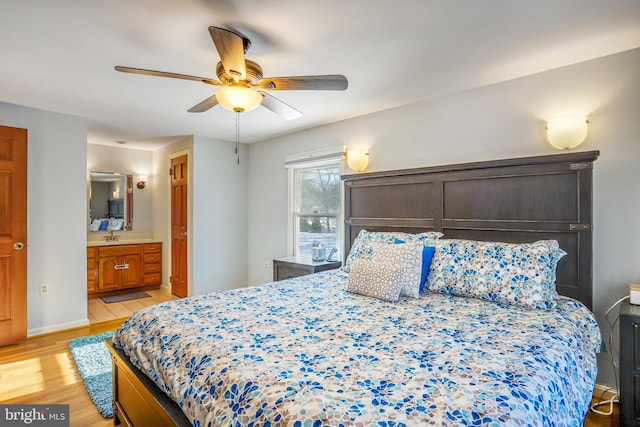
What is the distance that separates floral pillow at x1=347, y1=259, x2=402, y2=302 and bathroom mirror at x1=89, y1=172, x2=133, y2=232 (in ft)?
15.1

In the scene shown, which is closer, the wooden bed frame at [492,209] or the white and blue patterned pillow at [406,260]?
the wooden bed frame at [492,209]

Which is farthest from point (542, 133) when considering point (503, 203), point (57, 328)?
point (57, 328)

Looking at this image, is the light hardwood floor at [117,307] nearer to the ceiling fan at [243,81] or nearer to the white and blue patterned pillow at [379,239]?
the white and blue patterned pillow at [379,239]

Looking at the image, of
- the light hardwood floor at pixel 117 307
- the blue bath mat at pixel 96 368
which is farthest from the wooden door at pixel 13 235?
the light hardwood floor at pixel 117 307

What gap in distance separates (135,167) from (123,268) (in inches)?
66.1

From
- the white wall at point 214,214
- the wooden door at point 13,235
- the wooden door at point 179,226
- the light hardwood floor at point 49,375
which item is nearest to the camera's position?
the light hardwood floor at point 49,375

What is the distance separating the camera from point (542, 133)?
245 centimetres

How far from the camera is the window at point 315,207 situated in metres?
3.98

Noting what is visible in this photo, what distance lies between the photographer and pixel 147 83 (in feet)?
8.77

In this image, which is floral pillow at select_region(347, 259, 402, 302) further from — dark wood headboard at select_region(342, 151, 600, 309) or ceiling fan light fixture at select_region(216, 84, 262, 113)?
ceiling fan light fixture at select_region(216, 84, 262, 113)

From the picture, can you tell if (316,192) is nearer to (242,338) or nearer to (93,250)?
(242,338)

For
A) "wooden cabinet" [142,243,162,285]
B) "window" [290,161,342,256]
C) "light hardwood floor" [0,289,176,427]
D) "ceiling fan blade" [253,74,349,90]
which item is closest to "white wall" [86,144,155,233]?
"wooden cabinet" [142,243,162,285]

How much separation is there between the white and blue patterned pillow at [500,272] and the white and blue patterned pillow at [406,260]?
18cm

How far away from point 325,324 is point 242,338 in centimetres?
42
